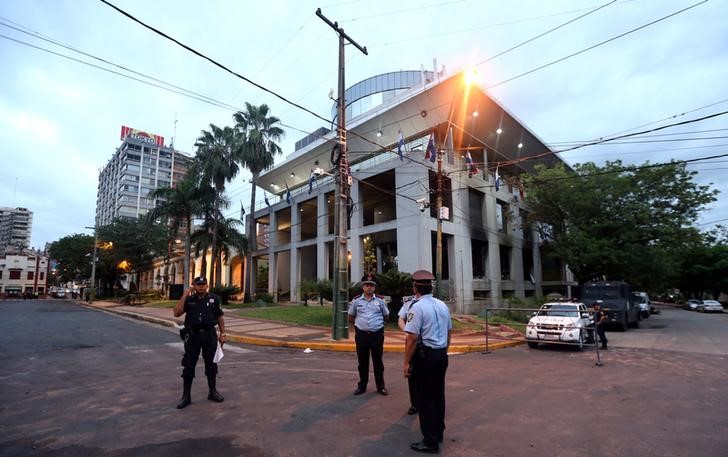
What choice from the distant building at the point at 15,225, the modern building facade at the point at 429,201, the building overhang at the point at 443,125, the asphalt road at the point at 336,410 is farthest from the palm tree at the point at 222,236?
the distant building at the point at 15,225

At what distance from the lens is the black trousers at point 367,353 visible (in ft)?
20.2

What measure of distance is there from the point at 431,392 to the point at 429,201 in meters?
16.9

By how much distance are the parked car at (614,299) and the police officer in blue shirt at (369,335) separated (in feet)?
55.4

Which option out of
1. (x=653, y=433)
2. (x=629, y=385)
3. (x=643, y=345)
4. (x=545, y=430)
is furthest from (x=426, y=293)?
(x=643, y=345)

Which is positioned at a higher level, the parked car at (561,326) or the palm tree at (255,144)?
the palm tree at (255,144)

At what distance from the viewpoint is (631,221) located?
24.5m

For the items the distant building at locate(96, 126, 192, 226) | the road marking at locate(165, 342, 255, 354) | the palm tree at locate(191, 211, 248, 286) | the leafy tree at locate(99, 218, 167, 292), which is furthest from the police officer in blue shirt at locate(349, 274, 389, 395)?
the distant building at locate(96, 126, 192, 226)

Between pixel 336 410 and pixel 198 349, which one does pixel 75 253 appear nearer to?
pixel 198 349

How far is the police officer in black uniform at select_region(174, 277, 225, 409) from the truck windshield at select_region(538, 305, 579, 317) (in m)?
10.9

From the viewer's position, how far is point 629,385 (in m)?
7.09

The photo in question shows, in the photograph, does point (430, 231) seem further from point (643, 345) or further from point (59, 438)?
point (59, 438)

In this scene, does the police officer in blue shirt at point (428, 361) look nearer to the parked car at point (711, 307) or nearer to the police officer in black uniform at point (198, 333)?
the police officer in black uniform at point (198, 333)

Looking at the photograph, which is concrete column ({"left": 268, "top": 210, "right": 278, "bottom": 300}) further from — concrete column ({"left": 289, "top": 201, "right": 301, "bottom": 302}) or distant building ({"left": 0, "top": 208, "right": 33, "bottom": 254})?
distant building ({"left": 0, "top": 208, "right": 33, "bottom": 254})

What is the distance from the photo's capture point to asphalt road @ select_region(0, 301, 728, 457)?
408cm
